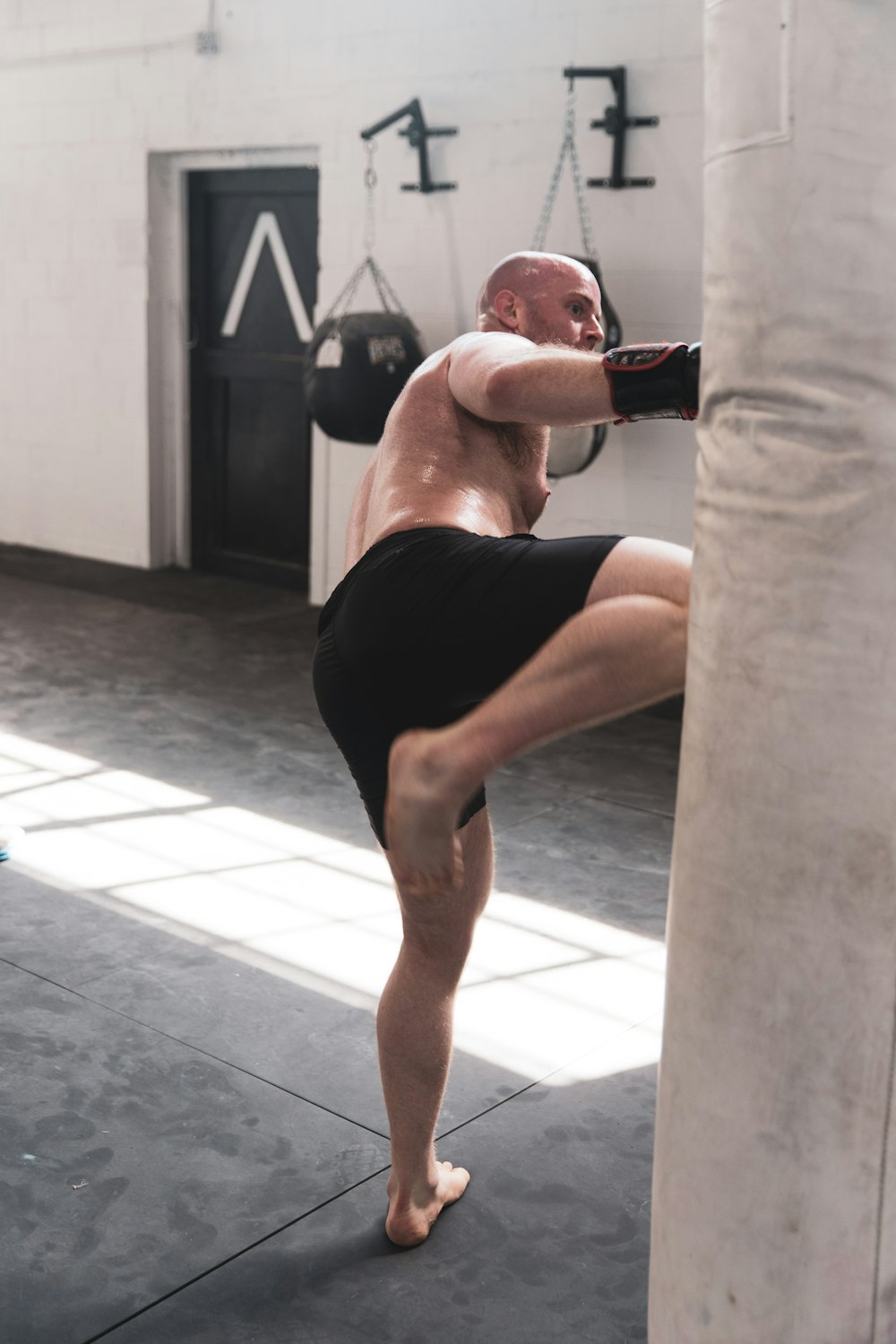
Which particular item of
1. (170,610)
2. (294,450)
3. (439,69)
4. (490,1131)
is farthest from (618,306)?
(490,1131)

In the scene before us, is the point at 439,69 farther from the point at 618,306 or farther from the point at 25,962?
the point at 25,962

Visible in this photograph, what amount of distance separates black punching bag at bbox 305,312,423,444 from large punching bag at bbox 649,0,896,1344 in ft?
14.7

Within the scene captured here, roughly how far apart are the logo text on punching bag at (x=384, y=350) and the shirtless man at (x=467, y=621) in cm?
348

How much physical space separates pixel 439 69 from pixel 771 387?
5.39 metres

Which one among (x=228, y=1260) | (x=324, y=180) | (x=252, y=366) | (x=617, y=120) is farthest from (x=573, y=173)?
(x=228, y=1260)

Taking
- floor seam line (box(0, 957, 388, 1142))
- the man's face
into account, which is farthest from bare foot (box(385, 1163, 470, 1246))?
the man's face

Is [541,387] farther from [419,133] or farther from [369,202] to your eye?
[369,202]

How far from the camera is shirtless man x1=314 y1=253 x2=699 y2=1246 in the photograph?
57.7 inches

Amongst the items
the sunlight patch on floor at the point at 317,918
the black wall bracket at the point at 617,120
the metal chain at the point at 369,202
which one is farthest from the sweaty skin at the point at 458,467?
the metal chain at the point at 369,202

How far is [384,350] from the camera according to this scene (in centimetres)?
562

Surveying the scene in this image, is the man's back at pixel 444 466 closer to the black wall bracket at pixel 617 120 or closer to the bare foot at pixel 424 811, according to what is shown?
the bare foot at pixel 424 811

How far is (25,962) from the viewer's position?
9.89 feet

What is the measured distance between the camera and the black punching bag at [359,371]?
5.61 meters

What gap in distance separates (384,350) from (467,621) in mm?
4115
